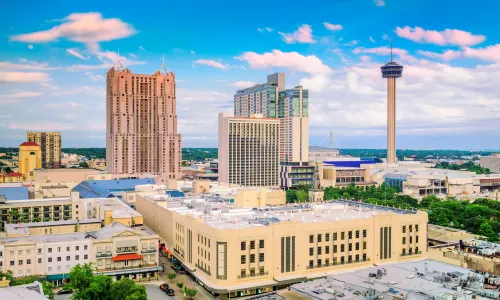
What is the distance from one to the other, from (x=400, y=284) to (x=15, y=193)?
387 feet

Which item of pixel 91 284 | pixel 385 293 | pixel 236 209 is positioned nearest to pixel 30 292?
pixel 91 284

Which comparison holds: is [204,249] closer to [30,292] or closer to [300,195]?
[30,292]

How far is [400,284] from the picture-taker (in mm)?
52469

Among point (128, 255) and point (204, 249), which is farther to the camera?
point (128, 255)

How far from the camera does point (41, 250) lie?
250 feet

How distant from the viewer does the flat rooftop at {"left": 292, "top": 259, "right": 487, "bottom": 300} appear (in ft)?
159

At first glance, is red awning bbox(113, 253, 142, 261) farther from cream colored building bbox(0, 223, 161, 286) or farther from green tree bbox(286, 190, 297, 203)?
green tree bbox(286, 190, 297, 203)

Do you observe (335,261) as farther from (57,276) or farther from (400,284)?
(57,276)

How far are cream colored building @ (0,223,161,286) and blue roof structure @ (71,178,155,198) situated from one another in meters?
67.6

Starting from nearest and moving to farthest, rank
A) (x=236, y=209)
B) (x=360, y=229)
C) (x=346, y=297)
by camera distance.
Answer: (x=346, y=297) → (x=360, y=229) → (x=236, y=209)

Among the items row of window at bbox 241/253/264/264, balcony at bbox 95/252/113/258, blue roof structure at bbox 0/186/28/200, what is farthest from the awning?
blue roof structure at bbox 0/186/28/200

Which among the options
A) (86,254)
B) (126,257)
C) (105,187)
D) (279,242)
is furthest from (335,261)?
(105,187)

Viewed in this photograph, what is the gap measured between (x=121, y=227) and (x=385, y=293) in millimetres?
49037

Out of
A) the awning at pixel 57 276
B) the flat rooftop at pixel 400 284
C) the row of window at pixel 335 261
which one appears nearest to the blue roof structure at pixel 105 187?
the awning at pixel 57 276
